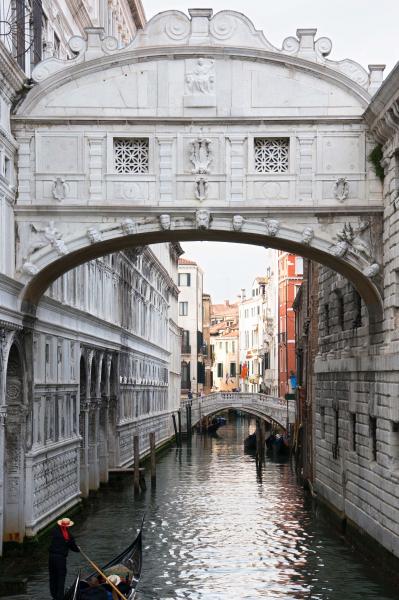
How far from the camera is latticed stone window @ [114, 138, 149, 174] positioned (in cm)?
1716

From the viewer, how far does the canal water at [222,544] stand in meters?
16.0

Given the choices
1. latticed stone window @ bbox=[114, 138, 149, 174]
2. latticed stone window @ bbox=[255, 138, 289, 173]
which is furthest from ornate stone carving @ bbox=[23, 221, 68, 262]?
latticed stone window @ bbox=[255, 138, 289, 173]

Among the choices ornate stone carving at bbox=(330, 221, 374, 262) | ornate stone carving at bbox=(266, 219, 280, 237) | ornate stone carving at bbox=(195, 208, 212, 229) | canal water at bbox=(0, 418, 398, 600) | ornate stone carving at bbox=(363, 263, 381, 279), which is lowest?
canal water at bbox=(0, 418, 398, 600)

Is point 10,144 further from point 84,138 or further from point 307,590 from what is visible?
point 307,590

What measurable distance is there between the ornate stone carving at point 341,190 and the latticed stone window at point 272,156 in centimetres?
81

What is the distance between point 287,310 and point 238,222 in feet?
144

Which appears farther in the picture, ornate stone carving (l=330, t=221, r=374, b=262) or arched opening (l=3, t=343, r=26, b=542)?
arched opening (l=3, t=343, r=26, b=542)

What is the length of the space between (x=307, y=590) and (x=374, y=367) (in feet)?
11.4

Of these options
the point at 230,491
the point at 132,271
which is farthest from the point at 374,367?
the point at 132,271

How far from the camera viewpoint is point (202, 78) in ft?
55.9

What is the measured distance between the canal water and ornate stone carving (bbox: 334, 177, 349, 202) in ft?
17.8

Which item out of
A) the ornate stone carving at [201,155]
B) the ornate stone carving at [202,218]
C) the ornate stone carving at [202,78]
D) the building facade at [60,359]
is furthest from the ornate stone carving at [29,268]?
the ornate stone carving at [202,78]

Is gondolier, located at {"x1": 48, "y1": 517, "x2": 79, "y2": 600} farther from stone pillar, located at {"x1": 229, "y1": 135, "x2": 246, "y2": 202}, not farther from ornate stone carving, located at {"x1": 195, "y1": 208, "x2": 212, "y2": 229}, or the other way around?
stone pillar, located at {"x1": 229, "y1": 135, "x2": 246, "y2": 202}

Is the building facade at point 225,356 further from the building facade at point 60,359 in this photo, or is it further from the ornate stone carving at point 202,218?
the ornate stone carving at point 202,218
